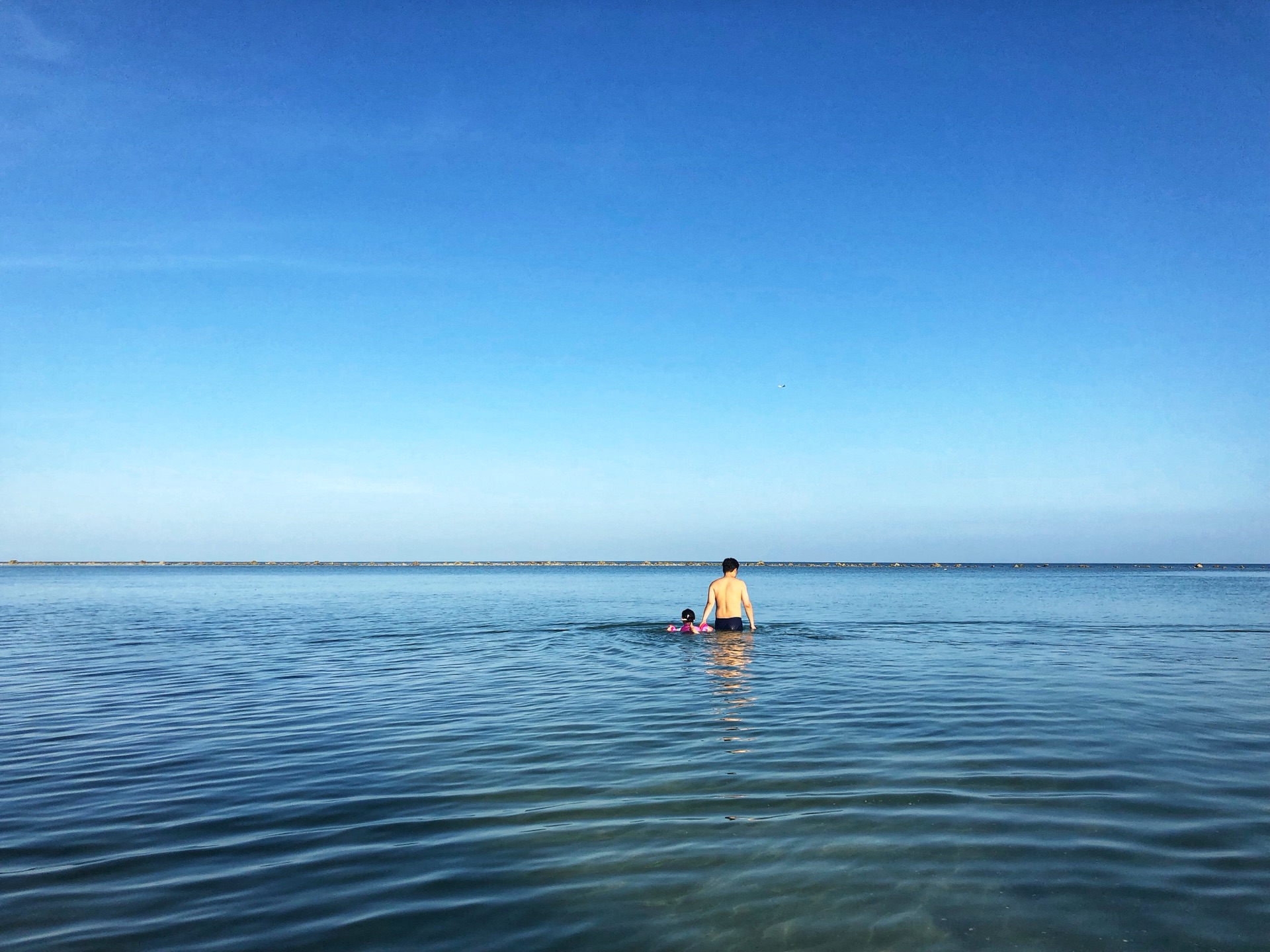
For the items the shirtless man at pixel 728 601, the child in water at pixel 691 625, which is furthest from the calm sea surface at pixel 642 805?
the child in water at pixel 691 625

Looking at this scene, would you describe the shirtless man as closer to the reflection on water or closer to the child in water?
the reflection on water

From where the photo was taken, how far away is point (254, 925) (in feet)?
17.9

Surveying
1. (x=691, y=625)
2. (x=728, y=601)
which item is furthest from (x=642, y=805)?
(x=691, y=625)

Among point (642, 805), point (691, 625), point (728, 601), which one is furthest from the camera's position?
point (691, 625)

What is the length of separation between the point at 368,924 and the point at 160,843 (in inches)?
117

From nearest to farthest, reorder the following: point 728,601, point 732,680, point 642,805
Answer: point 642,805 < point 732,680 < point 728,601

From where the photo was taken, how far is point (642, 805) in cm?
790

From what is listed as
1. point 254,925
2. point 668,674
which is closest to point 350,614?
point 668,674

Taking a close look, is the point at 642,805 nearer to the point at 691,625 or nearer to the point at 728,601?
the point at 728,601

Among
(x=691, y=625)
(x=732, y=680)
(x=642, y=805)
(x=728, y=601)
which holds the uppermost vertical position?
(x=728, y=601)

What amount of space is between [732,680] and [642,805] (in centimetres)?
871

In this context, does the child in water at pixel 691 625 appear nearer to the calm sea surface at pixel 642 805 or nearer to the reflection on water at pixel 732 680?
the reflection on water at pixel 732 680

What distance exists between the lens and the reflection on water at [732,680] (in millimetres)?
11203

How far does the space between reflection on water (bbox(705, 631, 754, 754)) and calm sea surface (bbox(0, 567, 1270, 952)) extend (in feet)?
0.33
